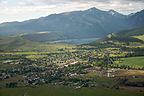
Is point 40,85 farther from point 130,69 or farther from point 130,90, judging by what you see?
point 130,69

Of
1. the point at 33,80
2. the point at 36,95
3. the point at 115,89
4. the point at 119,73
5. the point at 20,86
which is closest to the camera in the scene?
the point at 36,95

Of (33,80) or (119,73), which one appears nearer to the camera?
(33,80)

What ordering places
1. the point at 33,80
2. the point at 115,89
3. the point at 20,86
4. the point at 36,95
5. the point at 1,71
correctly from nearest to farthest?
the point at 36,95, the point at 115,89, the point at 20,86, the point at 33,80, the point at 1,71

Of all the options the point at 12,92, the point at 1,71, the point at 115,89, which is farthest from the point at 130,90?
the point at 1,71

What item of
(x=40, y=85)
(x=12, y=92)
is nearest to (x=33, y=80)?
(x=40, y=85)

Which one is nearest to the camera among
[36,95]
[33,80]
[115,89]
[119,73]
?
[36,95]

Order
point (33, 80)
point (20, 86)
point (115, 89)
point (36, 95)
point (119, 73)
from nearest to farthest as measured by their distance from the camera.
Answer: point (36, 95), point (115, 89), point (20, 86), point (33, 80), point (119, 73)

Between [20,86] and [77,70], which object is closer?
[20,86]

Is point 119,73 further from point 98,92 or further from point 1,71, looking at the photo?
point 1,71
